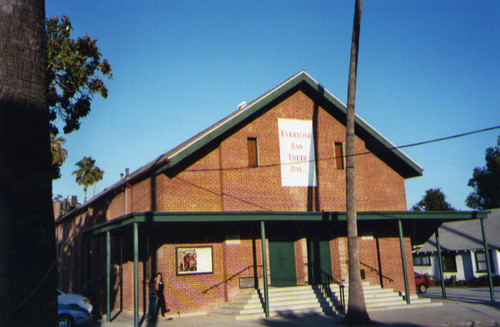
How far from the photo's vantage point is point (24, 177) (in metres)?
4.39

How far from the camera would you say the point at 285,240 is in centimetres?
2009

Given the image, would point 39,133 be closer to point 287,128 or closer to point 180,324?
point 180,324

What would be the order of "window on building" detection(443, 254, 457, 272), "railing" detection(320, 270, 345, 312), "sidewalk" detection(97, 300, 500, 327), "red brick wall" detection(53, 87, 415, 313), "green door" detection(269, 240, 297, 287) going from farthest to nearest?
"window on building" detection(443, 254, 457, 272)
"green door" detection(269, 240, 297, 287)
"red brick wall" detection(53, 87, 415, 313)
"railing" detection(320, 270, 345, 312)
"sidewalk" detection(97, 300, 500, 327)

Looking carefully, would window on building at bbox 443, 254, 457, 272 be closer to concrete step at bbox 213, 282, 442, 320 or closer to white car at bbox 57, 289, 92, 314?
concrete step at bbox 213, 282, 442, 320

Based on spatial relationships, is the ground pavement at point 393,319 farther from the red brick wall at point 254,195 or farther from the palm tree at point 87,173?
the palm tree at point 87,173

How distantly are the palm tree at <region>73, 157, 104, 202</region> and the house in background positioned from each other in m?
35.1

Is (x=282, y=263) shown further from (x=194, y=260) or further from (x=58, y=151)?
(x=58, y=151)

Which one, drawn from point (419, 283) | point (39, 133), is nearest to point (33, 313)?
point (39, 133)

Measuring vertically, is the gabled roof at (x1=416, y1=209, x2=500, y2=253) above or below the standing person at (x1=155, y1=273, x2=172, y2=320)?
above

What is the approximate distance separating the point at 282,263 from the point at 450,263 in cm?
2304

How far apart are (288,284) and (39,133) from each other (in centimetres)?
1620

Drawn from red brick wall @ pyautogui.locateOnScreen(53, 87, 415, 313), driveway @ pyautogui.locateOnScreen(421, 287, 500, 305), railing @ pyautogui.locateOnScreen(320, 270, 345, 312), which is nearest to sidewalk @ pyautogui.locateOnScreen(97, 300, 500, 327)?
railing @ pyautogui.locateOnScreen(320, 270, 345, 312)

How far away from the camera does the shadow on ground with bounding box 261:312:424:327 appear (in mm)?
14039

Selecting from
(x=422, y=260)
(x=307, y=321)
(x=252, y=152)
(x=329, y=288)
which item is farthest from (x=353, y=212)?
(x=422, y=260)
